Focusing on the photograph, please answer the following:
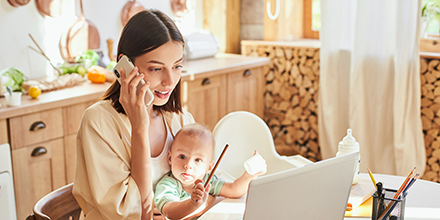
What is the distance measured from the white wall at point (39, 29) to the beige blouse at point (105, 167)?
1.56 meters

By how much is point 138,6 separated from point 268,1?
110 centimetres

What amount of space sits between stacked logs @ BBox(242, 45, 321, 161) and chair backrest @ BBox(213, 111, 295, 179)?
166 cm

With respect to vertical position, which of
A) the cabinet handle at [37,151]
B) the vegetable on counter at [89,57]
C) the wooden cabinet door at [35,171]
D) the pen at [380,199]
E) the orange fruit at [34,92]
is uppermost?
the vegetable on counter at [89,57]

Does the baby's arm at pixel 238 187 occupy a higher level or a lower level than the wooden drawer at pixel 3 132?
lower

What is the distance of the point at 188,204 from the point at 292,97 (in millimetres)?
2566

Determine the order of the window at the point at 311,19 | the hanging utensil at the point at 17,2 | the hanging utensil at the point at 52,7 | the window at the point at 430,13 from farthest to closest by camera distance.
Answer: the window at the point at 311,19 < the window at the point at 430,13 < the hanging utensil at the point at 52,7 < the hanging utensil at the point at 17,2

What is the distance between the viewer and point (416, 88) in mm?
2727

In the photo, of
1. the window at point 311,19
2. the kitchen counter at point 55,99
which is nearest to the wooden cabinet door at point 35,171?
the kitchen counter at point 55,99

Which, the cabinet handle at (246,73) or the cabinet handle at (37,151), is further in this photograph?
the cabinet handle at (246,73)

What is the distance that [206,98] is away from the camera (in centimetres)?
308

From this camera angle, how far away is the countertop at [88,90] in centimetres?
204

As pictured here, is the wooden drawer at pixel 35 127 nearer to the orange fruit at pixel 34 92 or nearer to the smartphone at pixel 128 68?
the orange fruit at pixel 34 92

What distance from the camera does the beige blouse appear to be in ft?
3.99

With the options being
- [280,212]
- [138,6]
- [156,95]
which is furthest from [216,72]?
[280,212]
